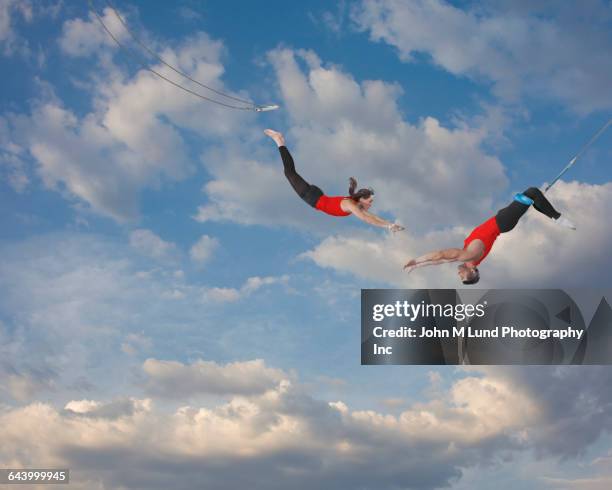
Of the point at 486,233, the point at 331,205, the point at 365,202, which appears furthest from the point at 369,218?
the point at 486,233

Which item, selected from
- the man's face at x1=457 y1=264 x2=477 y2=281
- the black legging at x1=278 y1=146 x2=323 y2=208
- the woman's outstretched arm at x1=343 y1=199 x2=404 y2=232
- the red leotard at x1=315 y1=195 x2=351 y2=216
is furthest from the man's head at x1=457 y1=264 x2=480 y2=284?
the black legging at x1=278 y1=146 x2=323 y2=208

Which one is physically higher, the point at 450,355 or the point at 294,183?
the point at 294,183

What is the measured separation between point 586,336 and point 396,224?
32.9 ft

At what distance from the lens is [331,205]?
28.7 metres

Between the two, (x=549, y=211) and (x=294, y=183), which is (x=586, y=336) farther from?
(x=294, y=183)

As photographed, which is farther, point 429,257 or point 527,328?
point 527,328

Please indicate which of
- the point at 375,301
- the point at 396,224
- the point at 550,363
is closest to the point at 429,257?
the point at 396,224

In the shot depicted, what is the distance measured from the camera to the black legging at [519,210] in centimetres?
2811

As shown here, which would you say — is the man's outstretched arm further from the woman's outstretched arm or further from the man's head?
the woman's outstretched arm

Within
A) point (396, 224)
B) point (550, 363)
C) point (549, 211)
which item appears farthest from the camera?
point (550, 363)

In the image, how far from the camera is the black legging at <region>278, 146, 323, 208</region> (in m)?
28.8

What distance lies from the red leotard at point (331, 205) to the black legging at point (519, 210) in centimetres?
577

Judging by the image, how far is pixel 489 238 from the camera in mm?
29125

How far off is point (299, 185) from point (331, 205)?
1.41 meters
